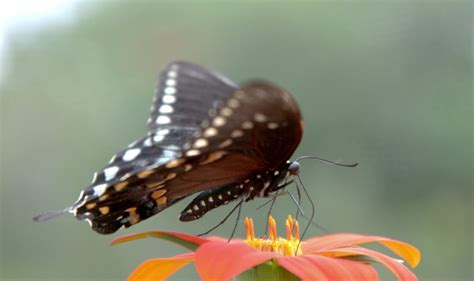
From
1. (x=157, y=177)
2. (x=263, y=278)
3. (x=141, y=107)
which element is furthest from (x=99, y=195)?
(x=141, y=107)

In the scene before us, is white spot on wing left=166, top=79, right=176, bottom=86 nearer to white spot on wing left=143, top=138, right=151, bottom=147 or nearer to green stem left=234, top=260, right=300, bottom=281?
white spot on wing left=143, top=138, right=151, bottom=147

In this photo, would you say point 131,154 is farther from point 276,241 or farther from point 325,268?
point 325,268

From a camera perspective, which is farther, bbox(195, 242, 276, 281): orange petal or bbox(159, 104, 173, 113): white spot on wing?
bbox(159, 104, 173, 113): white spot on wing

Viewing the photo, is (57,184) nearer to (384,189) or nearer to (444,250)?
(384,189)

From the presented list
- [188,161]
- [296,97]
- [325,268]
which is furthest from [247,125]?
[296,97]

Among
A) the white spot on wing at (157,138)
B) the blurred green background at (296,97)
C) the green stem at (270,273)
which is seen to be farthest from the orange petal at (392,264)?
the blurred green background at (296,97)

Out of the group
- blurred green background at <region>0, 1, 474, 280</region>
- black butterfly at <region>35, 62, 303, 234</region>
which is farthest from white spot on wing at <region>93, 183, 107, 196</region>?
blurred green background at <region>0, 1, 474, 280</region>

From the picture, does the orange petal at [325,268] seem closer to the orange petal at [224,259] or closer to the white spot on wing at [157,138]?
the orange petal at [224,259]
